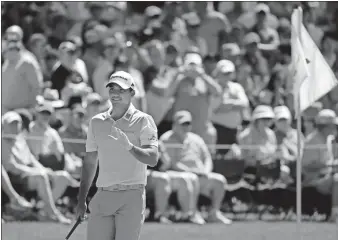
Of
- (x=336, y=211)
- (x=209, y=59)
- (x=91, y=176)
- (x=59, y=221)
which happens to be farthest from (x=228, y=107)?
(x=91, y=176)

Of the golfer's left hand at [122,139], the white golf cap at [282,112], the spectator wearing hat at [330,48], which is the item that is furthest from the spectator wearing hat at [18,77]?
the golfer's left hand at [122,139]

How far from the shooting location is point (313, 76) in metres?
10.8

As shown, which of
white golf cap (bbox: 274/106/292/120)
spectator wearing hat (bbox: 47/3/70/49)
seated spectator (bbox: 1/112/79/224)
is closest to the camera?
seated spectator (bbox: 1/112/79/224)

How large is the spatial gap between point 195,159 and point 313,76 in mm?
4313

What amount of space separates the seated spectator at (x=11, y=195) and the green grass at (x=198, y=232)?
1.04 feet

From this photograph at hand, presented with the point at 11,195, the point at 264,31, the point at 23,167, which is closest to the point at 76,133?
the point at 23,167

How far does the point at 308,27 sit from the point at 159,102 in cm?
435

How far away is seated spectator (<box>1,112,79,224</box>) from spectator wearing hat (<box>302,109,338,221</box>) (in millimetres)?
3855

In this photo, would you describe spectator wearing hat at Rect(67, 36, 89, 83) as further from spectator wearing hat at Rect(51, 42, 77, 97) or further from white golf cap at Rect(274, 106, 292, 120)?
white golf cap at Rect(274, 106, 292, 120)

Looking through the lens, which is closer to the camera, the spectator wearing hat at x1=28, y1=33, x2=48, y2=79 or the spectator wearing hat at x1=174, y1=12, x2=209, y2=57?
the spectator wearing hat at x1=28, y1=33, x2=48, y2=79

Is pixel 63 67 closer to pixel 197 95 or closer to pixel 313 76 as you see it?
pixel 197 95

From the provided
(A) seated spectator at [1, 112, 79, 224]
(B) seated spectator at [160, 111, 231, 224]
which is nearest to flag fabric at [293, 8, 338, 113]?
(B) seated spectator at [160, 111, 231, 224]

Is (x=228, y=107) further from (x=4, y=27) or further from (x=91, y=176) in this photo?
(x=91, y=176)

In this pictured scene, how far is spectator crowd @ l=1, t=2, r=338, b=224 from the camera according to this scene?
14117mm
